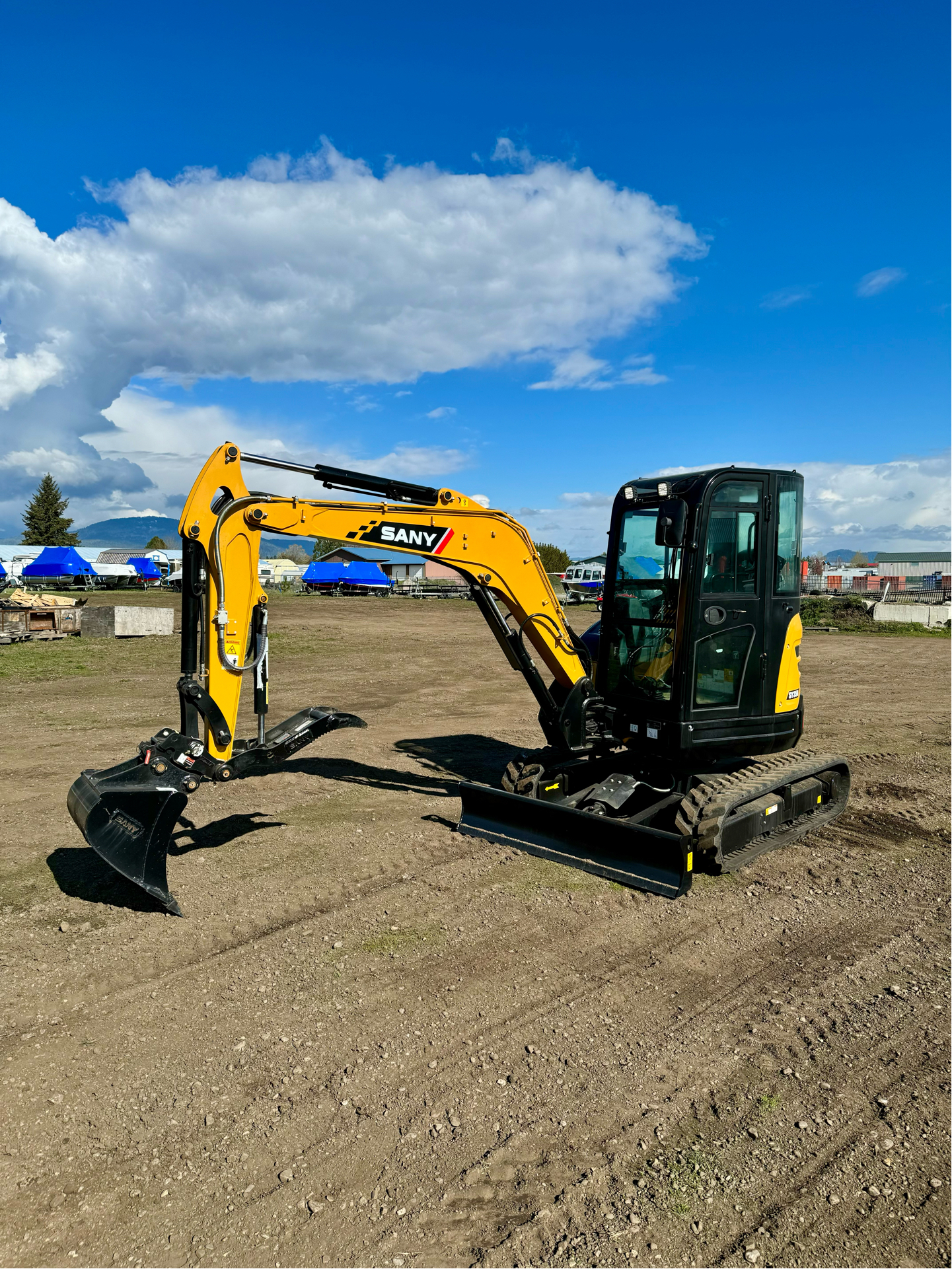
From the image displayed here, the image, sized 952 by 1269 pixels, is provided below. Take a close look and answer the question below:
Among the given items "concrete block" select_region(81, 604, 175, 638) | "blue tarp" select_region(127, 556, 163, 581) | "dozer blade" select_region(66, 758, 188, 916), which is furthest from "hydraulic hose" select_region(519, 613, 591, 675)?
"blue tarp" select_region(127, 556, 163, 581)

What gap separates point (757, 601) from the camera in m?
7.12

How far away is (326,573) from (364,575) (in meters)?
2.79

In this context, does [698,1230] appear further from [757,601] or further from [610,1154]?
[757,601]

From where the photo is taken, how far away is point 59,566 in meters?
54.8

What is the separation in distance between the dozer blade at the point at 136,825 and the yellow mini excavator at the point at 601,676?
12mm

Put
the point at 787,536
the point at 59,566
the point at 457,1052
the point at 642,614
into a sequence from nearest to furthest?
the point at 457,1052 < the point at 787,536 < the point at 642,614 < the point at 59,566

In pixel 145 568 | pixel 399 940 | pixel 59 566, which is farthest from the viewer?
pixel 145 568

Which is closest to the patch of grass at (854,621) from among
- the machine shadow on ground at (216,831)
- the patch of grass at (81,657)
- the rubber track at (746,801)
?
the patch of grass at (81,657)

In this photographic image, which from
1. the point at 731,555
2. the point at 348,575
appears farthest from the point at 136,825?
the point at 348,575

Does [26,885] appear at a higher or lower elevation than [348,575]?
lower

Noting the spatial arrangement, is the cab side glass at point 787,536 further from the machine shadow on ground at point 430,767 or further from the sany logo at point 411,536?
the machine shadow on ground at point 430,767

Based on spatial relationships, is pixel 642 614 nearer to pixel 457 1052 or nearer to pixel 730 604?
pixel 730 604

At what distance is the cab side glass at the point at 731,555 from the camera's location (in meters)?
6.93

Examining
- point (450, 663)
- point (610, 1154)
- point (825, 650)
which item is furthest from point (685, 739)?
point (825, 650)
